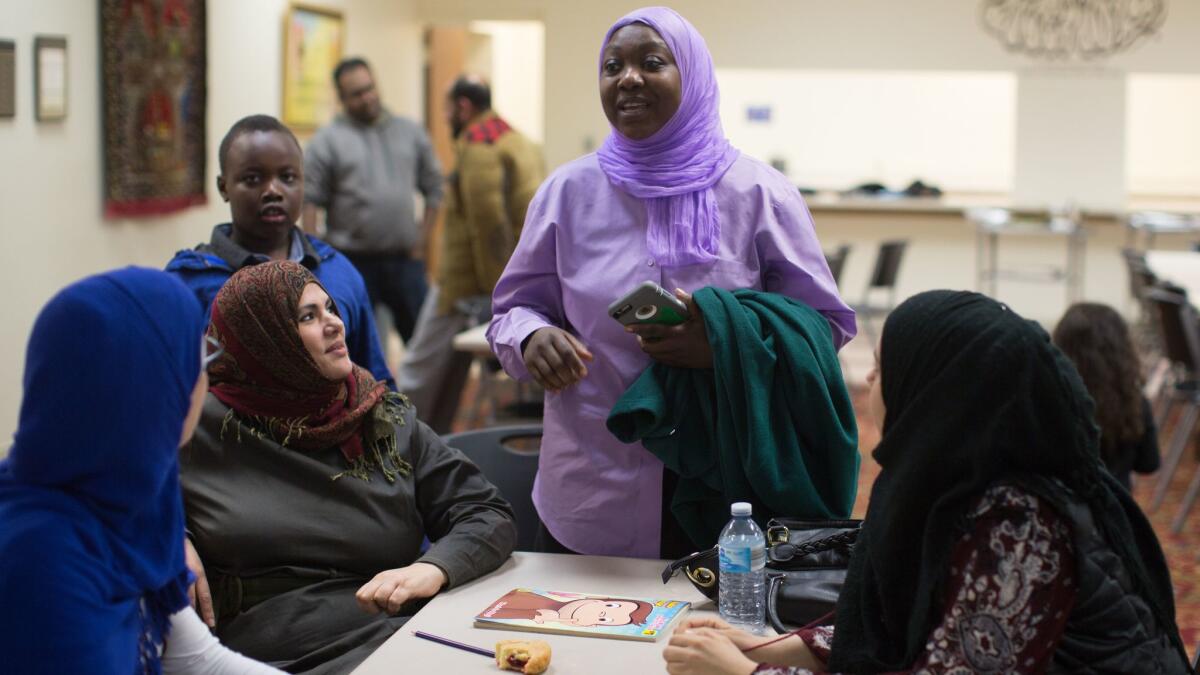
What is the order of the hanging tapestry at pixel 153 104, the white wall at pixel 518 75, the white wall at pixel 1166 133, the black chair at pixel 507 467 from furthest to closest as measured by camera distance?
the white wall at pixel 518 75 → the white wall at pixel 1166 133 → the hanging tapestry at pixel 153 104 → the black chair at pixel 507 467

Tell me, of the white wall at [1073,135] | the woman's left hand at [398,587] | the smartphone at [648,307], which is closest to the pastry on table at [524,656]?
the woman's left hand at [398,587]

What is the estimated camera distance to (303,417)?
7.40 feet

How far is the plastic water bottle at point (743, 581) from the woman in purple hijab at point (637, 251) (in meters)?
0.35

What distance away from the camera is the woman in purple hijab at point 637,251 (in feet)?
7.72

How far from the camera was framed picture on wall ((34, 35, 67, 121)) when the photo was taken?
4879 mm

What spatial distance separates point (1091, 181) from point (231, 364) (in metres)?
9.67

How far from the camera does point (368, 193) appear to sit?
646 cm

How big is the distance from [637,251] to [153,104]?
164 inches

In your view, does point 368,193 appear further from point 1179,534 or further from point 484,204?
point 1179,534

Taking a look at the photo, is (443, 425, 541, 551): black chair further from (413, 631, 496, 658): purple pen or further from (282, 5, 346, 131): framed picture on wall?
(282, 5, 346, 131): framed picture on wall

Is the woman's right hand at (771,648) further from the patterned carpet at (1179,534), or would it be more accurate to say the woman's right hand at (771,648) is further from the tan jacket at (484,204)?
the tan jacket at (484,204)

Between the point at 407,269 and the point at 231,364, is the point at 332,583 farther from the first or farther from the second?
the point at 407,269

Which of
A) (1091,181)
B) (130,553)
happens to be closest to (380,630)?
(130,553)

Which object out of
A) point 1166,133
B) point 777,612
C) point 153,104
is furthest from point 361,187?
point 1166,133
